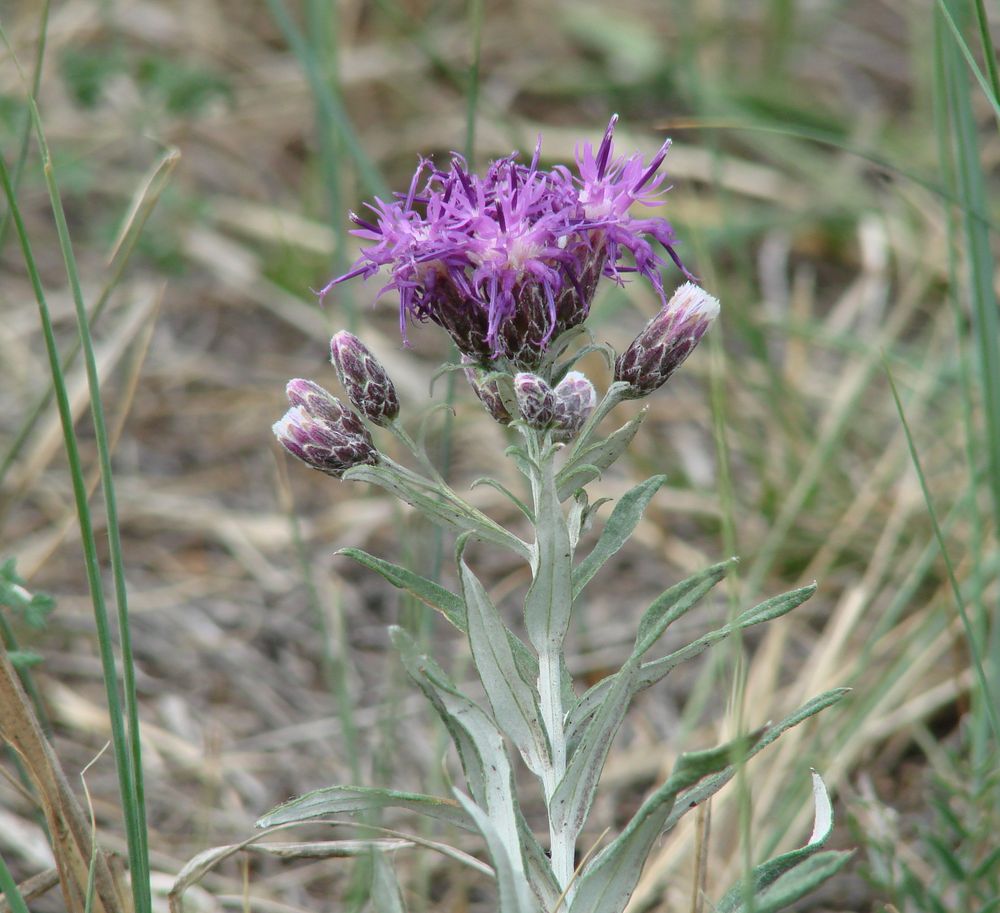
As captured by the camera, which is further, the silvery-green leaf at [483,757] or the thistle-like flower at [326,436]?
the thistle-like flower at [326,436]

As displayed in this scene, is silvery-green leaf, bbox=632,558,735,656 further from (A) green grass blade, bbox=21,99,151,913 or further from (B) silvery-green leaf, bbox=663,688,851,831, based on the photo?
(A) green grass blade, bbox=21,99,151,913

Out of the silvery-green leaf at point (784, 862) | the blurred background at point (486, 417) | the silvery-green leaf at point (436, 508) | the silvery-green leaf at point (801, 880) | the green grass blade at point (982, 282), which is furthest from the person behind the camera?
the blurred background at point (486, 417)

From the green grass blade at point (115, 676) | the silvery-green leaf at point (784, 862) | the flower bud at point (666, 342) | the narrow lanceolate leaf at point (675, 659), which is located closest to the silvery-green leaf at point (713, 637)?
the narrow lanceolate leaf at point (675, 659)

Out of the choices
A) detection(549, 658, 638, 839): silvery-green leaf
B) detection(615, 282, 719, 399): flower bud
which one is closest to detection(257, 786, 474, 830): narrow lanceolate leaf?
detection(549, 658, 638, 839): silvery-green leaf

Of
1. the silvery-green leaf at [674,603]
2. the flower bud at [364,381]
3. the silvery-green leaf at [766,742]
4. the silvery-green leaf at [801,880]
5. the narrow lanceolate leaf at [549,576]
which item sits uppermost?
the flower bud at [364,381]

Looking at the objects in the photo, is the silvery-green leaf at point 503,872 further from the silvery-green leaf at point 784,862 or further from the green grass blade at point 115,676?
the green grass blade at point 115,676

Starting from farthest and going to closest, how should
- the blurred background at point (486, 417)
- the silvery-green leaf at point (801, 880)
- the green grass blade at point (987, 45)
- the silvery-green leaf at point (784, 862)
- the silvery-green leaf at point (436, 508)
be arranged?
1. the blurred background at point (486, 417)
2. the green grass blade at point (987, 45)
3. the silvery-green leaf at point (436, 508)
4. the silvery-green leaf at point (784, 862)
5. the silvery-green leaf at point (801, 880)

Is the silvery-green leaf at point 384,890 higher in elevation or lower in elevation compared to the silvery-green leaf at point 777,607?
lower
